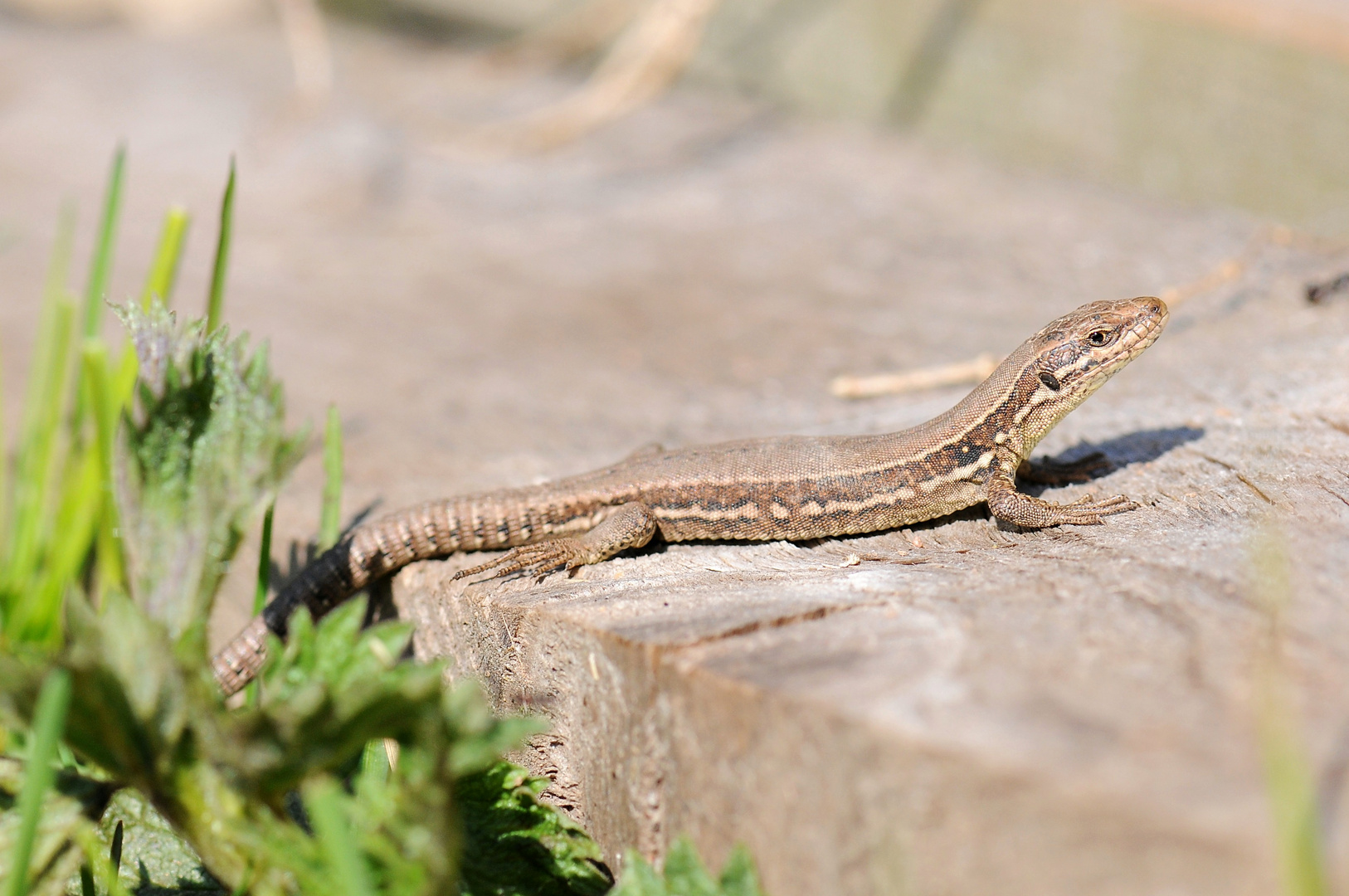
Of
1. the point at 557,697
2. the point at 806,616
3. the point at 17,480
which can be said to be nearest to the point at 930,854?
the point at 806,616

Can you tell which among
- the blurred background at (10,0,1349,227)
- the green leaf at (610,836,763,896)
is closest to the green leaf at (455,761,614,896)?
the green leaf at (610,836,763,896)

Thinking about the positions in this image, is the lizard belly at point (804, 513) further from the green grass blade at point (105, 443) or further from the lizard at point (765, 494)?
the green grass blade at point (105, 443)

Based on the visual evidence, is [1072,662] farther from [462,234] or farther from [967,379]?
[462,234]

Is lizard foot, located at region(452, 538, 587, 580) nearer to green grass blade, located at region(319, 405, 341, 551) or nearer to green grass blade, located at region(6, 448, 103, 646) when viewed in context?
green grass blade, located at region(319, 405, 341, 551)

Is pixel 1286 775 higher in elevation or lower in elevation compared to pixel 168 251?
lower

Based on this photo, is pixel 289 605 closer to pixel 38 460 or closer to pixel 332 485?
pixel 332 485

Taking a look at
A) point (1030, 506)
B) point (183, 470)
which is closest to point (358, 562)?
point (183, 470)

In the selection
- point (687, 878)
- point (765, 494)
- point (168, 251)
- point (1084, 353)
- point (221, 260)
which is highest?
point (168, 251)
